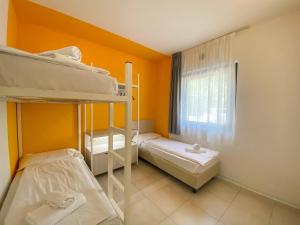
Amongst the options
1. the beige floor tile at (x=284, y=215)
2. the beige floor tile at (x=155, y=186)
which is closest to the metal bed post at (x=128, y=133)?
the beige floor tile at (x=155, y=186)

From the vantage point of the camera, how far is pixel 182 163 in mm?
2123

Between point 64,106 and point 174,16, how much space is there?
2.35m

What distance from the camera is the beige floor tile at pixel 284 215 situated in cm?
151

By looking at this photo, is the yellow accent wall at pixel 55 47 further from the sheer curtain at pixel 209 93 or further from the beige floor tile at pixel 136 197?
the beige floor tile at pixel 136 197

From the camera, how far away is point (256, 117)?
79.9 inches

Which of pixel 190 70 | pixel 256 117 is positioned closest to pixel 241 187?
pixel 256 117

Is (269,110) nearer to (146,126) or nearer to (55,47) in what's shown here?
(146,126)

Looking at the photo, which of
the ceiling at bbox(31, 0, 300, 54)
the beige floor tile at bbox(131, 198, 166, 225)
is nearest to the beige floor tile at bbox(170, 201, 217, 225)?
the beige floor tile at bbox(131, 198, 166, 225)

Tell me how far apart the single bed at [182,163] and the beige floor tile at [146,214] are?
65cm

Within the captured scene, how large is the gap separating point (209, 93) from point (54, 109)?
2821mm

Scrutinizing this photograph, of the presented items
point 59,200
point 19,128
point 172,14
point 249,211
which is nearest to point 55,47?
point 19,128

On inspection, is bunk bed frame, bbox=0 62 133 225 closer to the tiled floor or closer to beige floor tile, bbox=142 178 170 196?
the tiled floor

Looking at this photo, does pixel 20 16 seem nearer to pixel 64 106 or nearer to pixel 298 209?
pixel 64 106

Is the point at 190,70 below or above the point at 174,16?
below
